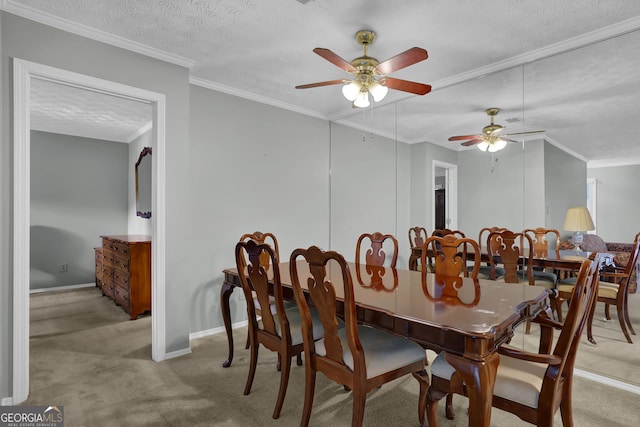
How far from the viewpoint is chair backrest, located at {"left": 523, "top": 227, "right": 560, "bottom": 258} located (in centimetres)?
266

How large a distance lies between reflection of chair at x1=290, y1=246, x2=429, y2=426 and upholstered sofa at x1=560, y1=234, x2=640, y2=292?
5.43 ft

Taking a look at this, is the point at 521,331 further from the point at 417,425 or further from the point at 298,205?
the point at 298,205

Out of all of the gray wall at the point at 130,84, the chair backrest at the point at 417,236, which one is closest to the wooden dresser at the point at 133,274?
the gray wall at the point at 130,84

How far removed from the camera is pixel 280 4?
2123mm

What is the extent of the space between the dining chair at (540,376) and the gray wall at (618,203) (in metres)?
1.29

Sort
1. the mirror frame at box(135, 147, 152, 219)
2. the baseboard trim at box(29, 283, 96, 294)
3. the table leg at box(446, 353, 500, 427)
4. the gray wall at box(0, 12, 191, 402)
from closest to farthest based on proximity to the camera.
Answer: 1. the table leg at box(446, 353, 500, 427)
2. the gray wall at box(0, 12, 191, 402)
3. the mirror frame at box(135, 147, 152, 219)
4. the baseboard trim at box(29, 283, 96, 294)

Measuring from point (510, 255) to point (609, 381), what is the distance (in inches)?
39.9

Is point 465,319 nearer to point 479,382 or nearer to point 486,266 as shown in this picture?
point 479,382

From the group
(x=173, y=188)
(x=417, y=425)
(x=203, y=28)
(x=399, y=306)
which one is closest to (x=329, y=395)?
(x=417, y=425)

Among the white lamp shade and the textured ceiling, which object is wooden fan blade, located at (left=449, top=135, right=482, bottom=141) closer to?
the textured ceiling

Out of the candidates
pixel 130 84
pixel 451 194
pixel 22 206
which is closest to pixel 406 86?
pixel 451 194

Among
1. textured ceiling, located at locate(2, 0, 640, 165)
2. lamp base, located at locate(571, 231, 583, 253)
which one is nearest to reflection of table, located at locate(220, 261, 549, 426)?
lamp base, located at locate(571, 231, 583, 253)

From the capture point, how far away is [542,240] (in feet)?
8.87

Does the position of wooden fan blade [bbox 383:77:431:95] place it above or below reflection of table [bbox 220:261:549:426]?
above
